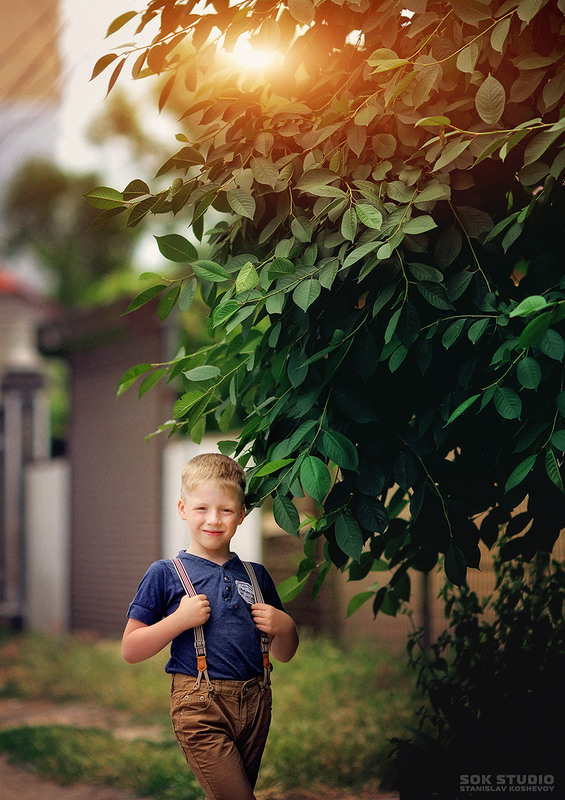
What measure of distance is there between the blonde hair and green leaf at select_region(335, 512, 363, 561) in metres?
0.30

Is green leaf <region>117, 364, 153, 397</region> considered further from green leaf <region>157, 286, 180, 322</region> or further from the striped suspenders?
the striped suspenders

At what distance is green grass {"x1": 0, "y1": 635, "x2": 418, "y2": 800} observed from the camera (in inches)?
174

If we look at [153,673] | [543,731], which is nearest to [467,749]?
[543,731]

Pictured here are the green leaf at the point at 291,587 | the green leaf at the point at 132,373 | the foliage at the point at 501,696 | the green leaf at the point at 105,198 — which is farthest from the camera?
the foliage at the point at 501,696

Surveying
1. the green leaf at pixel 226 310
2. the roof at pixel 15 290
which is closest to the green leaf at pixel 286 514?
the green leaf at pixel 226 310

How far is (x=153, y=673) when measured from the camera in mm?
7230

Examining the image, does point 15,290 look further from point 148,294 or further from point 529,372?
point 529,372

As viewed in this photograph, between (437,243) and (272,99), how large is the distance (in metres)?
0.71

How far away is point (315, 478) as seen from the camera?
223 centimetres

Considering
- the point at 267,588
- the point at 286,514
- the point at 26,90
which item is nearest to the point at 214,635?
the point at 267,588

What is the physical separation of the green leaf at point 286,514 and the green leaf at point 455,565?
1.68 feet

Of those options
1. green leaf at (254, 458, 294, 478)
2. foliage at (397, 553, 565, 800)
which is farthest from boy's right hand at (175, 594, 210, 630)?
foliage at (397, 553, 565, 800)

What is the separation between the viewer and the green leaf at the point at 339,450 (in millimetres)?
2305

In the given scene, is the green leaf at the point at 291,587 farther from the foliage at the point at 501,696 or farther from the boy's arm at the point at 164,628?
the foliage at the point at 501,696
